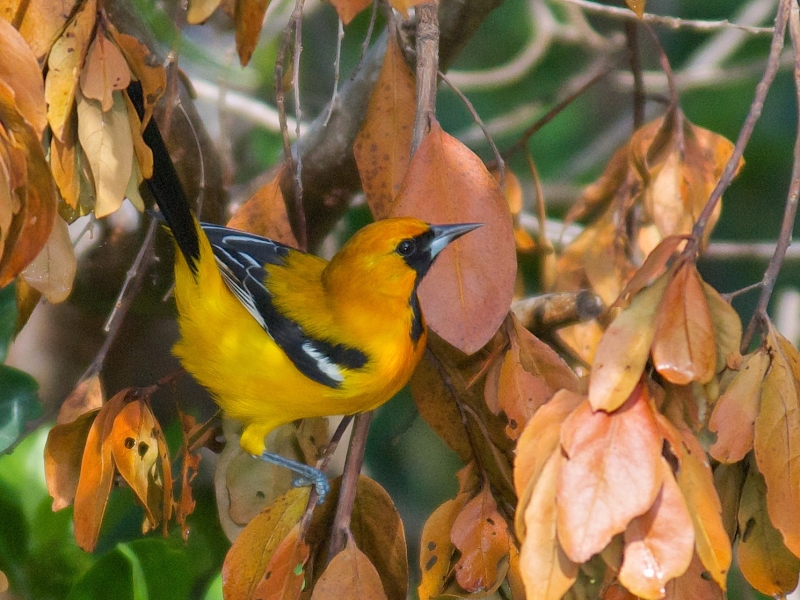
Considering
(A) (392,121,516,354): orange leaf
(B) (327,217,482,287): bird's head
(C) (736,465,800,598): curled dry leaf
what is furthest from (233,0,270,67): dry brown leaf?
(C) (736,465,800,598): curled dry leaf

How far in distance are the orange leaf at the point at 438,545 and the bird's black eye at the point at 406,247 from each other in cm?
76

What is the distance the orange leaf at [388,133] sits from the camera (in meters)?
1.89

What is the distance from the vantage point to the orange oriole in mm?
2254

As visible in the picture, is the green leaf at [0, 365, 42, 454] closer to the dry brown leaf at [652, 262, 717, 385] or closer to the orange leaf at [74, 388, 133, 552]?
the orange leaf at [74, 388, 133, 552]

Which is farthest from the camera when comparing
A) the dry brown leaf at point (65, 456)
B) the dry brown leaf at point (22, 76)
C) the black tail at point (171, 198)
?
the black tail at point (171, 198)

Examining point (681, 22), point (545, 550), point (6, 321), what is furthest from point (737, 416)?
point (6, 321)

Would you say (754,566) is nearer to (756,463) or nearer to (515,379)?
(756,463)

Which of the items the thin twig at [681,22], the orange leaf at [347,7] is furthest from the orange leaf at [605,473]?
the thin twig at [681,22]

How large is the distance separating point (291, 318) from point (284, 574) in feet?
3.02

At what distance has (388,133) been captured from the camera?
1.89m

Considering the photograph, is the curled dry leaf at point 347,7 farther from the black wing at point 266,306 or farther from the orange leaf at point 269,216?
the black wing at point 266,306

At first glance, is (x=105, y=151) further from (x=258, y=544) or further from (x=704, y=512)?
(x=704, y=512)

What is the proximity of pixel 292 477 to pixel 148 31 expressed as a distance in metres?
1.21

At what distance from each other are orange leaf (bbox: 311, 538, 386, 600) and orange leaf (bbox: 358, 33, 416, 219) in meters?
0.73
